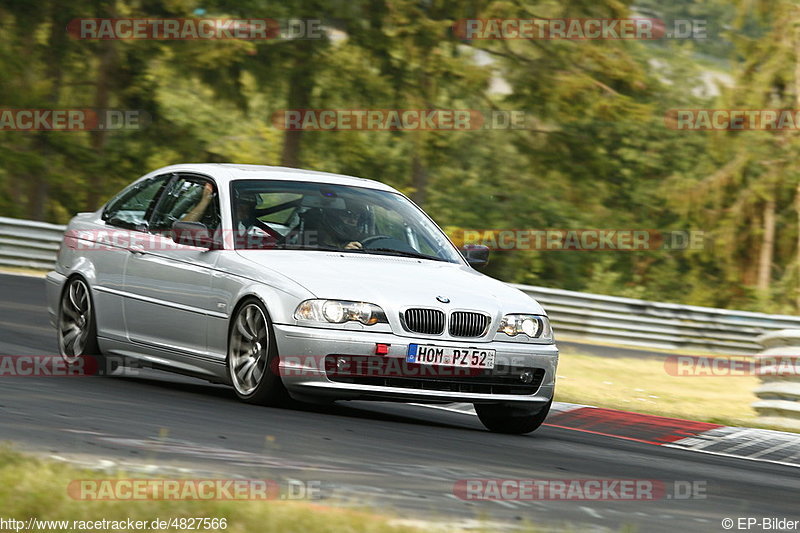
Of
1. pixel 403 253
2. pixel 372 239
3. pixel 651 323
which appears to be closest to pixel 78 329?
pixel 372 239

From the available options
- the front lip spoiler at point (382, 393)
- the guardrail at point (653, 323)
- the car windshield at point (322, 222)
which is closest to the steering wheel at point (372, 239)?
the car windshield at point (322, 222)

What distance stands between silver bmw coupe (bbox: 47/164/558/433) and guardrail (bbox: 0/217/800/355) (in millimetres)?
12066

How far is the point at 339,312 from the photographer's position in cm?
789

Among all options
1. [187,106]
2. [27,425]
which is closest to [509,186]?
[187,106]

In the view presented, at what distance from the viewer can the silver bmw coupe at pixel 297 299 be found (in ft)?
26.0

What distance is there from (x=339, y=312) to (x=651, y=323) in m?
15.8

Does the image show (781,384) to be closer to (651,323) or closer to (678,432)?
(678,432)

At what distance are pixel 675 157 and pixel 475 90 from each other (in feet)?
46.6

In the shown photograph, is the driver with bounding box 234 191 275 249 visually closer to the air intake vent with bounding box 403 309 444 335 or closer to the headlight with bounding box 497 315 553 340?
the air intake vent with bounding box 403 309 444 335

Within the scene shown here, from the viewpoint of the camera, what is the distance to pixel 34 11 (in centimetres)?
3059

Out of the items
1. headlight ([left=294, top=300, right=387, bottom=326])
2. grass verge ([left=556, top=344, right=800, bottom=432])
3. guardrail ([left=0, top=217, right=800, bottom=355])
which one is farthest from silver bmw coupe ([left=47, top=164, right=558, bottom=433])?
guardrail ([left=0, top=217, right=800, bottom=355])

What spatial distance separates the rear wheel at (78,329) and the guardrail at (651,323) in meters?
11.9

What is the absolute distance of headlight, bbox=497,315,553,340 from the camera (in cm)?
831

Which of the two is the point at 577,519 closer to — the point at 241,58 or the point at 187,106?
the point at 241,58
